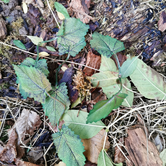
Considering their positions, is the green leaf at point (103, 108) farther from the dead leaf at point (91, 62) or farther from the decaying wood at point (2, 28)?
the decaying wood at point (2, 28)

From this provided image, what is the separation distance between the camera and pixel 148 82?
0.99m

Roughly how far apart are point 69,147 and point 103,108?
373 mm

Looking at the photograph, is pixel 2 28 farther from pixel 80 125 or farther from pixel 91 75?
pixel 80 125

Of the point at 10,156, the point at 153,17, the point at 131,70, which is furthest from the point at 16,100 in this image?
the point at 153,17

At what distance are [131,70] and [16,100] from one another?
0.92 m

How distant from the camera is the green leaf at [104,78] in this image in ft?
3.27

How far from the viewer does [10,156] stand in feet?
3.35

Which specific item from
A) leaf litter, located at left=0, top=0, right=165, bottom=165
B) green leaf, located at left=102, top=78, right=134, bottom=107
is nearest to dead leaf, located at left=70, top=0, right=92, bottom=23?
leaf litter, located at left=0, top=0, right=165, bottom=165

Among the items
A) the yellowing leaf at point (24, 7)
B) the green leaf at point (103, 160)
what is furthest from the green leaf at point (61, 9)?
the green leaf at point (103, 160)

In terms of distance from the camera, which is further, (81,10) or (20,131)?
(20,131)

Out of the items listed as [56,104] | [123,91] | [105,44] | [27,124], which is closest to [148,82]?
[123,91]

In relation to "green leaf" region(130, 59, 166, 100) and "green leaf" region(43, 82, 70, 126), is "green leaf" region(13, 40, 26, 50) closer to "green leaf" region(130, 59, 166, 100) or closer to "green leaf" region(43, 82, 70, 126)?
"green leaf" region(43, 82, 70, 126)

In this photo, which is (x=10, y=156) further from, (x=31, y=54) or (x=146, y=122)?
(x=146, y=122)

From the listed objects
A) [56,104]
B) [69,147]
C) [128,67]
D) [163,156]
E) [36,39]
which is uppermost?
[36,39]
